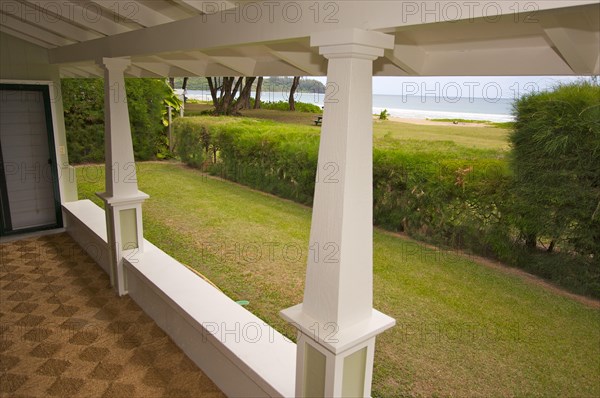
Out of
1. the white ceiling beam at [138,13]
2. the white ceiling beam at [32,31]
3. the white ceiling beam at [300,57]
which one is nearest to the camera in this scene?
the white ceiling beam at [300,57]

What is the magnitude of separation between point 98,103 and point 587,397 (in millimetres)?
11233

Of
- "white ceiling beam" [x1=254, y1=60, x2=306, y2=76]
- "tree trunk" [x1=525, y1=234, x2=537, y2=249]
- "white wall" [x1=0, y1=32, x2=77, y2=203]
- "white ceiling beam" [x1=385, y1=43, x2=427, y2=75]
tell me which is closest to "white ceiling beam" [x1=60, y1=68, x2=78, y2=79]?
"white wall" [x1=0, y1=32, x2=77, y2=203]

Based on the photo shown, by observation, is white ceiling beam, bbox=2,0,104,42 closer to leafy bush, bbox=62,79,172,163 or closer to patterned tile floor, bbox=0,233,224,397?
patterned tile floor, bbox=0,233,224,397

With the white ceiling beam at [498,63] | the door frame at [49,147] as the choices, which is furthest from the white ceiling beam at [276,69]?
the door frame at [49,147]

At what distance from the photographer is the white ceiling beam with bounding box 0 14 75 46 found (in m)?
4.48

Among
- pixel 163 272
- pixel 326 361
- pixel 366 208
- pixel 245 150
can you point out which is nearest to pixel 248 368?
pixel 326 361

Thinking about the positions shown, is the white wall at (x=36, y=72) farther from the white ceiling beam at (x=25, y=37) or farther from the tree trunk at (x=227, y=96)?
the tree trunk at (x=227, y=96)

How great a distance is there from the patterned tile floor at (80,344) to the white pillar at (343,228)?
1.46 meters

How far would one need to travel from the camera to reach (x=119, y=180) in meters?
4.09

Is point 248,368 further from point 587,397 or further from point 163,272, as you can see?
point 587,397

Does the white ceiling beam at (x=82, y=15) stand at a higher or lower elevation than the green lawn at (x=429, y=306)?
higher

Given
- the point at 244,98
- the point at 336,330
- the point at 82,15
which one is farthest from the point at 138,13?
the point at 244,98

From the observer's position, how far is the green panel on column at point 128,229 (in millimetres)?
4215

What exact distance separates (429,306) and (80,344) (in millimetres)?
3286
